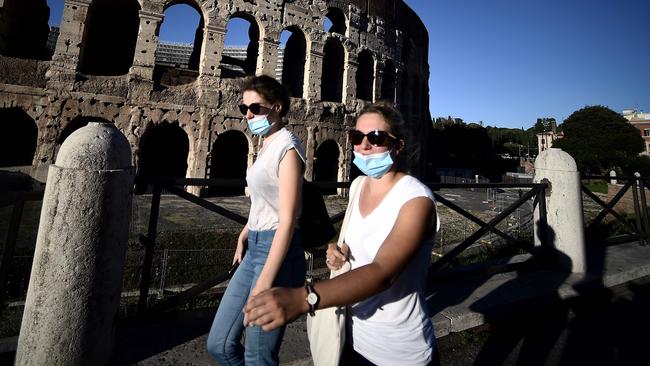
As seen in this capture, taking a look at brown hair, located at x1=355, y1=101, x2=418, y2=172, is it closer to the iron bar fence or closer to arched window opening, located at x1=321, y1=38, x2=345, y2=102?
the iron bar fence

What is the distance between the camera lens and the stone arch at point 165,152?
599 inches

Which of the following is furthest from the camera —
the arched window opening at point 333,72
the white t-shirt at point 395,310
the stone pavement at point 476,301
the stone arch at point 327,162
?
the stone arch at point 327,162

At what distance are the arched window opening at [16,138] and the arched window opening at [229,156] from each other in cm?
772

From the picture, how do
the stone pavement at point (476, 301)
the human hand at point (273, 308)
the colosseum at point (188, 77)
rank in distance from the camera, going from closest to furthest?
the human hand at point (273, 308) → the stone pavement at point (476, 301) → the colosseum at point (188, 77)

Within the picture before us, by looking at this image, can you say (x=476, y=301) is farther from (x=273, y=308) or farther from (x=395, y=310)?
(x=273, y=308)

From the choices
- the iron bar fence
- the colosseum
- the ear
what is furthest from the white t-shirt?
the colosseum

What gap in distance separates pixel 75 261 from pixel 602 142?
2180 inches

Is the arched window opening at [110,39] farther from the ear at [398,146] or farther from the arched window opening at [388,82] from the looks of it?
the ear at [398,146]

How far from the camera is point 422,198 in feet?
3.92

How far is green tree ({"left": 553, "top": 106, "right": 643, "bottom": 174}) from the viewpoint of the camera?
39688 mm

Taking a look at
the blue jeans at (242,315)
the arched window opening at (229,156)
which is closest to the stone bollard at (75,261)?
the blue jeans at (242,315)

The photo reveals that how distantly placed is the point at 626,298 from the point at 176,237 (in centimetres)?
845

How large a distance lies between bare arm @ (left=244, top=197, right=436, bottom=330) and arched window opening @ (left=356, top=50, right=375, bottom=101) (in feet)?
55.8

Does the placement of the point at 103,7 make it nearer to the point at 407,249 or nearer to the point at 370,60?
the point at 370,60
